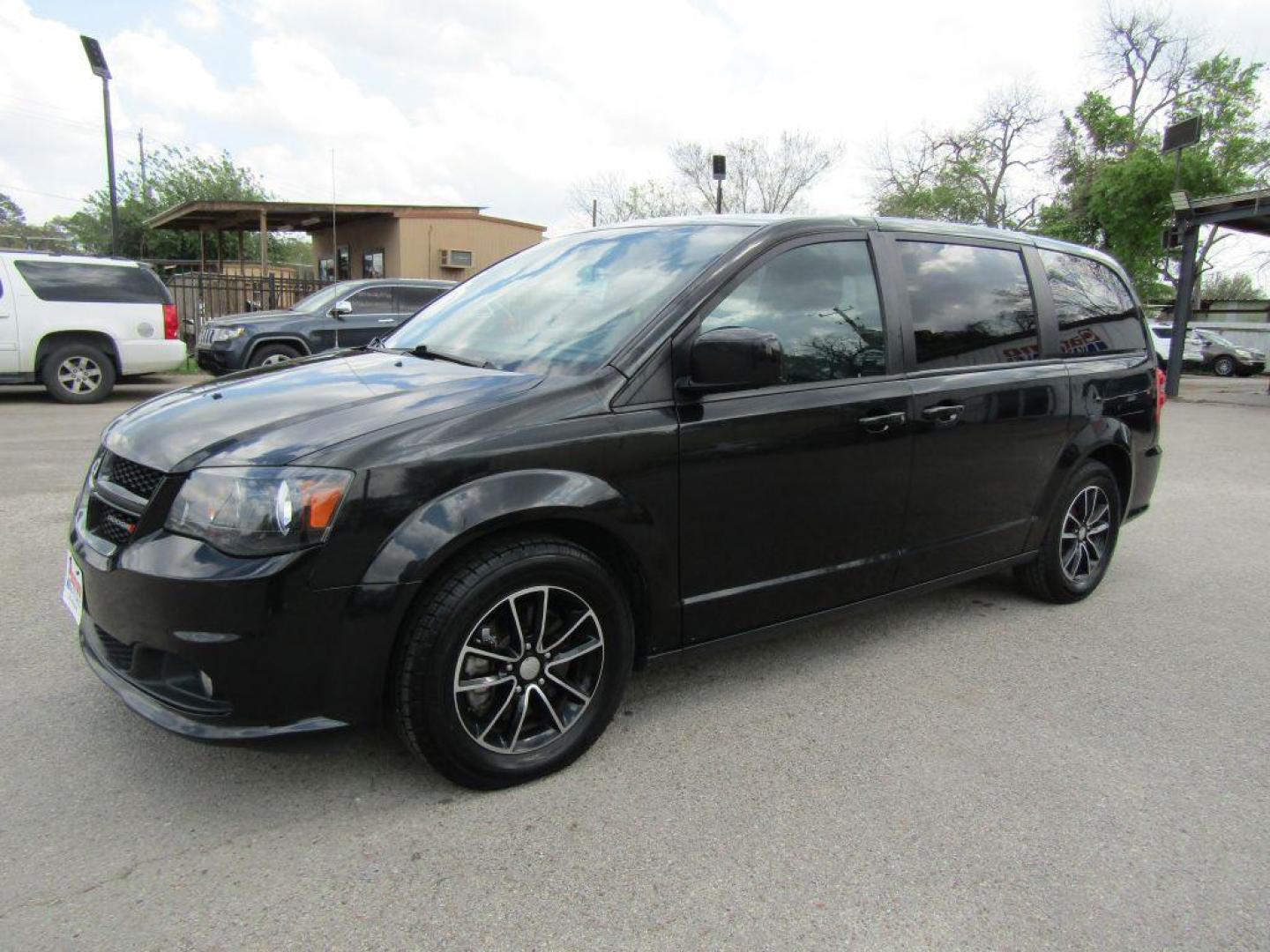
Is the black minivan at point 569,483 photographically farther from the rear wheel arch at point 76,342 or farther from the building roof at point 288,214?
the building roof at point 288,214

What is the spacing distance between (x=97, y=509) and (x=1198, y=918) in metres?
3.21

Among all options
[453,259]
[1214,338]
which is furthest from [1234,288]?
[453,259]

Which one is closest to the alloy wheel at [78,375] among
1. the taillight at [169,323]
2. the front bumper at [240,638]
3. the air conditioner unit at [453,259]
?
the taillight at [169,323]

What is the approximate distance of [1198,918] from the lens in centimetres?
210

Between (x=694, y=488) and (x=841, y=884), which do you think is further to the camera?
(x=694, y=488)

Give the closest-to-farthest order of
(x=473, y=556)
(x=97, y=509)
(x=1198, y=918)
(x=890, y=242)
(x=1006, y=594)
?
(x=1198, y=918)
(x=473, y=556)
(x=97, y=509)
(x=890, y=242)
(x=1006, y=594)

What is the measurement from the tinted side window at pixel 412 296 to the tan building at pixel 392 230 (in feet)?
31.1

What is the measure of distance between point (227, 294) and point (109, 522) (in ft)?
56.6

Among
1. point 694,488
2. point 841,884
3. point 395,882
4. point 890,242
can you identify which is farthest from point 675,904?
point 890,242

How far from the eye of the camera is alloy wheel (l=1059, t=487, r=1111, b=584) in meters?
4.27

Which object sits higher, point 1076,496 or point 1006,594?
point 1076,496

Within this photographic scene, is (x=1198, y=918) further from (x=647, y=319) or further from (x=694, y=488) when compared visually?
(x=647, y=319)

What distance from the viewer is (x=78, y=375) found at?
424 inches

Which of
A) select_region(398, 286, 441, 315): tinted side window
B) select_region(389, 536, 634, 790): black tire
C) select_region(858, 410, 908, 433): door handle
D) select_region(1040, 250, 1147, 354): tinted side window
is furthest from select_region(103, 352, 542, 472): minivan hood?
select_region(398, 286, 441, 315): tinted side window
